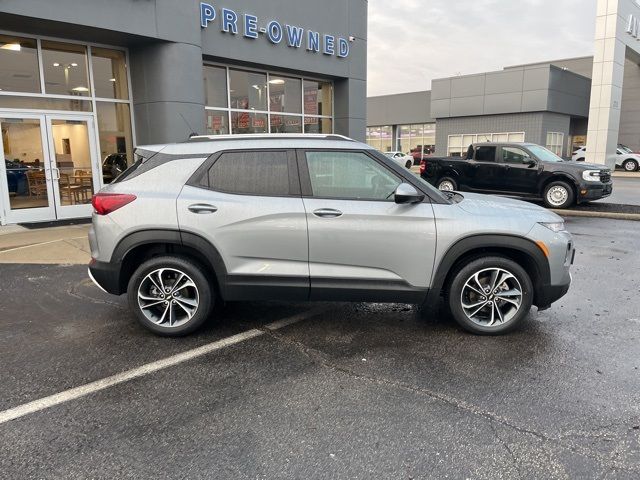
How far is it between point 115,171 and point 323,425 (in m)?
10.2

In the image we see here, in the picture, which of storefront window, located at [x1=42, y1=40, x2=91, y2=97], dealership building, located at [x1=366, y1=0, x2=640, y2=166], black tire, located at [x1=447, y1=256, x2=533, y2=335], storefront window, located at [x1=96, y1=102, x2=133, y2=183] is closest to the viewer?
black tire, located at [x1=447, y1=256, x2=533, y2=335]

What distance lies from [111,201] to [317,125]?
40.2ft

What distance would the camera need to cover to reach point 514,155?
14.0 m

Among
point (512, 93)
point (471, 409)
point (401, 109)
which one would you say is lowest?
point (471, 409)

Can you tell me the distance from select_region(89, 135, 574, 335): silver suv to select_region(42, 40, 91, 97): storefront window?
7.71m

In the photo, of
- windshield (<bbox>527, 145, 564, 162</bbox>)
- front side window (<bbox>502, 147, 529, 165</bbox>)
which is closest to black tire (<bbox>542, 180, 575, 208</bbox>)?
windshield (<bbox>527, 145, 564, 162</bbox>)

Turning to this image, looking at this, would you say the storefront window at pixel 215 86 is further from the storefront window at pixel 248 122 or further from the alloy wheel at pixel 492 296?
the alloy wheel at pixel 492 296

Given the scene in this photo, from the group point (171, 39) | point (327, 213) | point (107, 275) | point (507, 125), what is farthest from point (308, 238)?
point (507, 125)

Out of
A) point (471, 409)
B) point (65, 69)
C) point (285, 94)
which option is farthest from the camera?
point (285, 94)

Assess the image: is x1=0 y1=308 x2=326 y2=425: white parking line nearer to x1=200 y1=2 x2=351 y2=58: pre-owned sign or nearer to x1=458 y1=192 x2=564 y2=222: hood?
x1=458 y1=192 x2=564 y2=222: hood

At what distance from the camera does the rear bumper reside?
4.49m

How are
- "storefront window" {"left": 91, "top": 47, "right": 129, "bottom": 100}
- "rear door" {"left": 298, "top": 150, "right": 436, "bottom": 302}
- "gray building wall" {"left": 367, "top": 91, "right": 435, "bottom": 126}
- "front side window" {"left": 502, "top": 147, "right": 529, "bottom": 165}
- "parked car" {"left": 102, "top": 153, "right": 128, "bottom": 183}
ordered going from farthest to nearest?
"gray building wall" {"left": 367, "top": 91, "right": 435, "bottom": 126}
"front side window" {"left": 502, "top": 147, "right": 529, "bottom": 165}
"parked car" {"left": 102, "top": 153, "right": 128, "bottom": 183}
"storefront window" {"left": 91, "top": 47, "right": 129, "bottom": 100}
"rear door" {"left": 298, "top": 150, "right": 436, "bottom": 302}

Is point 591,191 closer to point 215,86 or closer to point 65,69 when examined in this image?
point 215,86

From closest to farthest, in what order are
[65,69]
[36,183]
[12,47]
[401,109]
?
[12,47], [36,183], [65,69], [401,109]
